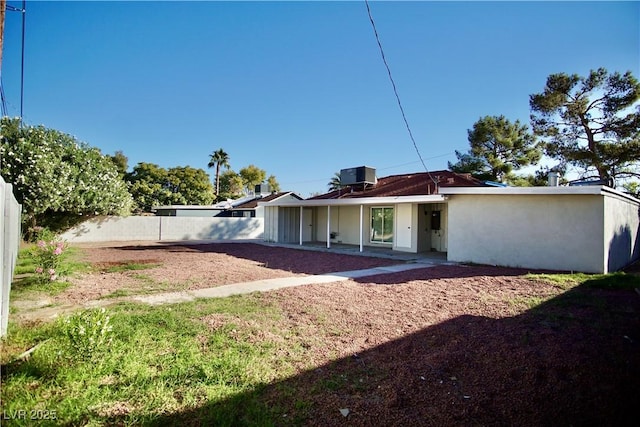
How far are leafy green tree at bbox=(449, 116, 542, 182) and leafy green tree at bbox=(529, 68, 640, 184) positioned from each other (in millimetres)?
2336

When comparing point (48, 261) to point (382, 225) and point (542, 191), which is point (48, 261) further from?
point (542, 191)

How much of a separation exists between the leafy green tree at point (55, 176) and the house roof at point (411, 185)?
13.5 meters

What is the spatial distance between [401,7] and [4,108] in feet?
39.1

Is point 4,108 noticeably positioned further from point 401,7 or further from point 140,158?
point 140,158

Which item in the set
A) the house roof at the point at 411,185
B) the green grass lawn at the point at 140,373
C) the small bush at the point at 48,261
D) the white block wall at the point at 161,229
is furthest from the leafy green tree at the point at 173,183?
the green grass lawn at the point at 140,373

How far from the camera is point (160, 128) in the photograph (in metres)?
27.7

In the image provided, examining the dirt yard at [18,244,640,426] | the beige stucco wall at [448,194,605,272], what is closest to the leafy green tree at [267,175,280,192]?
the beige stucco wall at [448,194,605,272]

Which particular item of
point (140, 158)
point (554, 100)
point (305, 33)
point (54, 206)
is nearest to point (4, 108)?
point (54, 206)

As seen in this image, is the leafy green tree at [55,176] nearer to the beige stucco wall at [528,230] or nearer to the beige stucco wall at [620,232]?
the beige stucco wall at [528,230]

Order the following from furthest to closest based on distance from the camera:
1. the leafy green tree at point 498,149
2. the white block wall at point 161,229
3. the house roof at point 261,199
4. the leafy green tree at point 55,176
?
the house roof at point 261,199 → the leafy green tree at point 498,149 → the white block wall at point 161,229 → the leafy green tree at point 55,176

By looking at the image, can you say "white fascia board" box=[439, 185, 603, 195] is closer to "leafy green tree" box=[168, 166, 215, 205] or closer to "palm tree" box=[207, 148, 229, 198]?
"leafy green tree" box=[168, 166, 215, 205]

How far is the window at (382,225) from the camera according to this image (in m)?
16.8

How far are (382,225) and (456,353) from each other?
525 inches

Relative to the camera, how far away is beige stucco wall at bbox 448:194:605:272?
9938mm
